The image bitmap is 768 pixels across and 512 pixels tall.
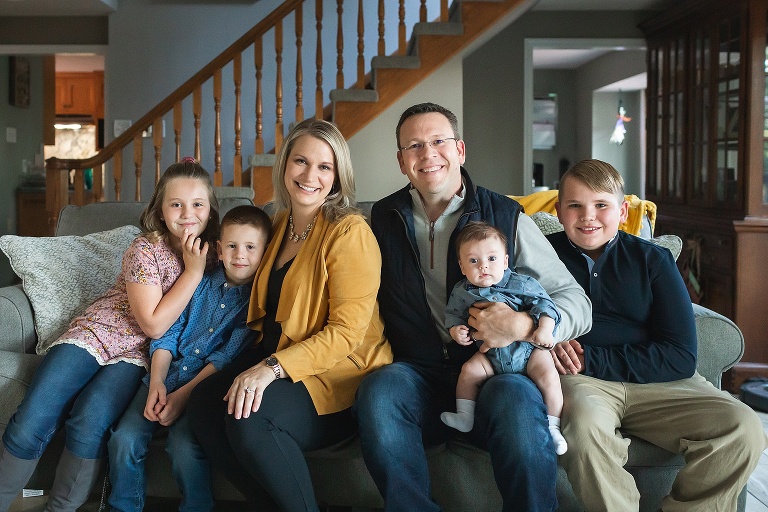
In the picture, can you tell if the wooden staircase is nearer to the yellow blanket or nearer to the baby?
the yellow blanket

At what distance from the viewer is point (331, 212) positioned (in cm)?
204

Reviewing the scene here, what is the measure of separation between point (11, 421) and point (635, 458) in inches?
63.2

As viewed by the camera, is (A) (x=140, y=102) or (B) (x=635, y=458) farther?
(A) (x=140, y=102)

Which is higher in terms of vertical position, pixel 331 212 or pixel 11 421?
pixel 331 212

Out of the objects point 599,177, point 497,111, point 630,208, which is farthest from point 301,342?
point 497,111

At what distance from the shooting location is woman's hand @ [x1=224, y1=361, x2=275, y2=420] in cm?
181

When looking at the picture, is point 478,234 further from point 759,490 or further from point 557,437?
point 759,490

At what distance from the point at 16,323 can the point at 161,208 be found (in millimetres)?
573

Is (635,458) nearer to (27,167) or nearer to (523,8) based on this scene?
(523,8)

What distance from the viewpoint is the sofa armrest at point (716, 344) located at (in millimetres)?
2180

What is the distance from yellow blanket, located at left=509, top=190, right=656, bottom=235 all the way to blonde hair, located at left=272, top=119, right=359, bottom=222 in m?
0.91

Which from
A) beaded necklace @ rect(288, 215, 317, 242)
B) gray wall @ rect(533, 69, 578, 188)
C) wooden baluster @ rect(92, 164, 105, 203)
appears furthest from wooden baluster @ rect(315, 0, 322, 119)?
gray wall @ rect(533, 69, 578, 188)

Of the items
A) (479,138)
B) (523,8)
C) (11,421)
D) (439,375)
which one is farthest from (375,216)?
(479,138)

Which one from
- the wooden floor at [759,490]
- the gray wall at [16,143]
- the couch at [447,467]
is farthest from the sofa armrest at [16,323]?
the gray wall at [16,143]
